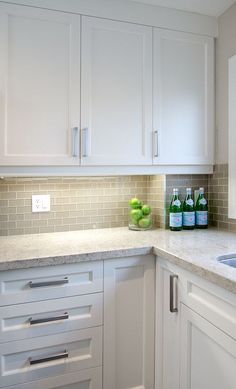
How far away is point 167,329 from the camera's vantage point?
1.45m

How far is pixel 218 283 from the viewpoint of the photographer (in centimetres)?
106

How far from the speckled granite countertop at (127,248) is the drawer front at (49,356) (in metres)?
0.35

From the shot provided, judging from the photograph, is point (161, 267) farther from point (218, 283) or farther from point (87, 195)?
point (87, 195)

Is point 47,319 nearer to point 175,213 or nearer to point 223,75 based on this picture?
point 175,213

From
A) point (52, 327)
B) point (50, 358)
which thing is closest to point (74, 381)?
point (50, 358)

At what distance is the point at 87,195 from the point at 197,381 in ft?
3.94

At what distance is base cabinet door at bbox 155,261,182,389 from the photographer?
4.50 ft

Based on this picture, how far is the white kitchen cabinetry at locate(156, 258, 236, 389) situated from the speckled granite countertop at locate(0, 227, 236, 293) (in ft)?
0.20

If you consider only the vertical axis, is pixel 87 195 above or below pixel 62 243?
above

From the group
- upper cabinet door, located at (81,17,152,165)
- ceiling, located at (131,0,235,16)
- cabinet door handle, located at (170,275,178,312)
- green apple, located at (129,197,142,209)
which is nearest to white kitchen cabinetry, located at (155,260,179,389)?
cabinet door handle, located at (170,275,178,312)

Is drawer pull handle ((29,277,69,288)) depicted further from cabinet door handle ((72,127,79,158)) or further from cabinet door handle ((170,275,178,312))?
cabinet door handle ((72,127,79,158))

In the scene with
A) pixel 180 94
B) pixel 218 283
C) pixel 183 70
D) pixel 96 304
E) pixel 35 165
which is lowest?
A: pixel 96 304

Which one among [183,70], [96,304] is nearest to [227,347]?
[96,304]

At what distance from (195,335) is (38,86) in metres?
1.39
